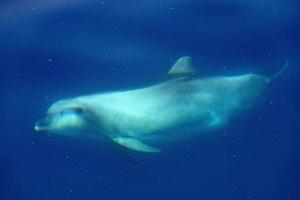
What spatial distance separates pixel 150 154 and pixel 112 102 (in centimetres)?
163

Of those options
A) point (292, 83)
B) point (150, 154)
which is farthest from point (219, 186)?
point (292, 83)

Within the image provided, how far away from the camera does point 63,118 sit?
319 inches

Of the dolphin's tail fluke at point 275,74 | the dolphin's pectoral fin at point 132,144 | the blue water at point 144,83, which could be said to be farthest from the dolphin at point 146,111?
the dolphin's tail fluke at point 275,74

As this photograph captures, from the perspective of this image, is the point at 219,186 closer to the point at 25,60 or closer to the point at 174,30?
the point at 174,30

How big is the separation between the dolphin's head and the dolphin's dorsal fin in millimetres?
1662

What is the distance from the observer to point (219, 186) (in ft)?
31.5

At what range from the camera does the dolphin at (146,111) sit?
819 cm

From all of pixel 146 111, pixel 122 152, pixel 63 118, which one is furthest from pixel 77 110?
pixel 146 111

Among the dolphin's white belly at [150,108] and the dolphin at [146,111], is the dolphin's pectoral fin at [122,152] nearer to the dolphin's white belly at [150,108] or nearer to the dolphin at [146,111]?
the dolphin at [146,111]

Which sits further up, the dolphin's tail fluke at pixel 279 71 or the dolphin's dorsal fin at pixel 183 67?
the dolphin's dorsal fin at pixel 183 67

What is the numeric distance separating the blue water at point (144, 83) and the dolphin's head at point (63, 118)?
0.93 meters

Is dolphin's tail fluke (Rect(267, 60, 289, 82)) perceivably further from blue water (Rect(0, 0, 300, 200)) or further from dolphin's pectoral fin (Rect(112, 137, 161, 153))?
dolphin's pectoral fin (Rect(112, 137, 161, 153))

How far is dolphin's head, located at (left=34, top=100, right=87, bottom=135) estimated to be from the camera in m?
8.07

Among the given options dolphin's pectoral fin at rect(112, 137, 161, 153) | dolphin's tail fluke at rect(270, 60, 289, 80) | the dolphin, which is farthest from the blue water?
dolphin's pectoral fin at rect(112, 137, 161, 153)
